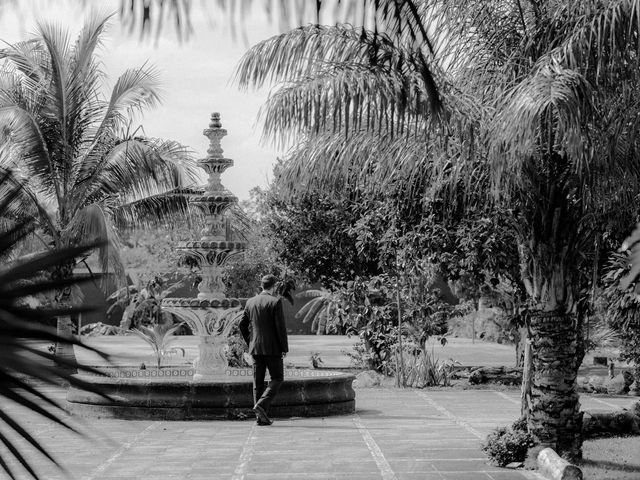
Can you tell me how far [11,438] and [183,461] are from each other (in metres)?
8.80

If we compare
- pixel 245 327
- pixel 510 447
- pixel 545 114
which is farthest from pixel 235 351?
pixel 545 114

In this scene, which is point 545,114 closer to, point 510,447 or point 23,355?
point 510,447

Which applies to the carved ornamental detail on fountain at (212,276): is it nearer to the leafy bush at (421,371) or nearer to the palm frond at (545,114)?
the leafy bush at (421,371)

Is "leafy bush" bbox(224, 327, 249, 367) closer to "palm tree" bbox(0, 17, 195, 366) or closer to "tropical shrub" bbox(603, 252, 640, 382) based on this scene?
"palm tree" bbox(0, 17, 195, 366)

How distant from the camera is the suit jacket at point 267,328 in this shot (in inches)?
461

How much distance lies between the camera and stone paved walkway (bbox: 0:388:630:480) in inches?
334

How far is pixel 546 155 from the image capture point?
8.28 meters

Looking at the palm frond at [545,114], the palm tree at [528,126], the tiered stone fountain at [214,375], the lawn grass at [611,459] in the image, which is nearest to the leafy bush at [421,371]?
the tiered stone fountain at [214,375]

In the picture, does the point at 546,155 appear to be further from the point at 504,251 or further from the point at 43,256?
the point at 43,256

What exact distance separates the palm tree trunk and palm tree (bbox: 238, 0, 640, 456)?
11 mm

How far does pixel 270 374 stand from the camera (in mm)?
11695

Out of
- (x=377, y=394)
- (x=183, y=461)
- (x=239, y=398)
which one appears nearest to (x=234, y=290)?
(x=377, y=394)

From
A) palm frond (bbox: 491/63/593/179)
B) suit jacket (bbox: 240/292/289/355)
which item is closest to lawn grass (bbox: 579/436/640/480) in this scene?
palm frond (bbox: 491/63/593/179)

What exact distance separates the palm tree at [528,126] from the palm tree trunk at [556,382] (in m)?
0.01
